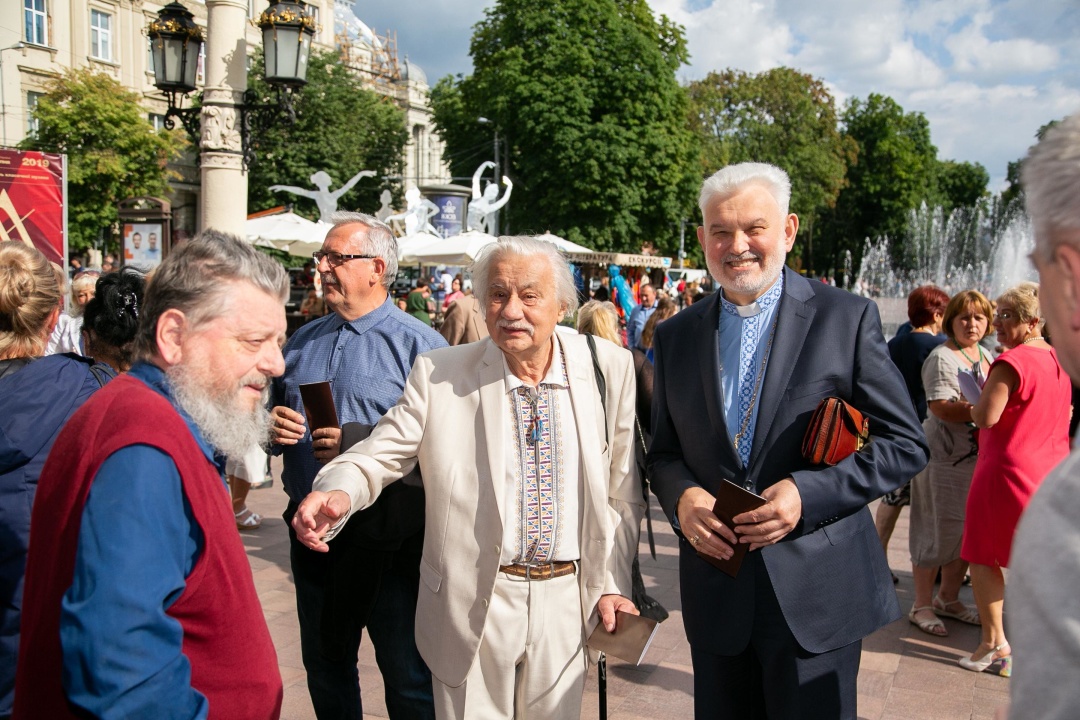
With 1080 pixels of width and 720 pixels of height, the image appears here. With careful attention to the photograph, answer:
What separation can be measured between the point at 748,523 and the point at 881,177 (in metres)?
59.1

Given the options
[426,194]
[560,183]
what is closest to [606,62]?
[560,183]

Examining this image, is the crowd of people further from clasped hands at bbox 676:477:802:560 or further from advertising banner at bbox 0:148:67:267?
advertising banner at bbox 0:148:67:267

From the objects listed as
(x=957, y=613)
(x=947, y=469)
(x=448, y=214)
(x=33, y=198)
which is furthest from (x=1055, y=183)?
(x=448, y=214)

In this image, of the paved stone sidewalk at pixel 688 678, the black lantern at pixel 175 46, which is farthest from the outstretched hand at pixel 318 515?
the black lantern at pixel 175 46

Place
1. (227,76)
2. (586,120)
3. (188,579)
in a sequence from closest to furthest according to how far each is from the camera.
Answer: (188,579)
(227,76)
(586,120)

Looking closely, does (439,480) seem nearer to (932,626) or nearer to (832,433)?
(832,433)

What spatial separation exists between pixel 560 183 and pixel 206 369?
31.6 m

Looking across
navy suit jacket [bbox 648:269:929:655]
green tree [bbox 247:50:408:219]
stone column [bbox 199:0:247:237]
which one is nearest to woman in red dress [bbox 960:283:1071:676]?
navy suit jacket [bbox 648:269:929:655]

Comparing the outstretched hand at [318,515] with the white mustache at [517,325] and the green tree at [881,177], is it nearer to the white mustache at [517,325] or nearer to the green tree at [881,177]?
the white mustache at [517,325]

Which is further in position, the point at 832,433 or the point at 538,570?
the point at 538,570

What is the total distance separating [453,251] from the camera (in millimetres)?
15242

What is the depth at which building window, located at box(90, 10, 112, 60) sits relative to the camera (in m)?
40.3

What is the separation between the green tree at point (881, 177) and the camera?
55.7m

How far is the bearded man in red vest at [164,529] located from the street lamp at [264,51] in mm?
6759
